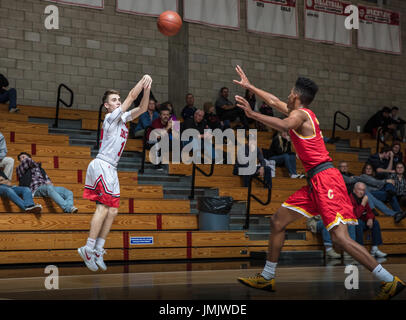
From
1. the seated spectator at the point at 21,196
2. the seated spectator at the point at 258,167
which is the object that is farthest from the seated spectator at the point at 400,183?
the seated spectator at the point at 21,196

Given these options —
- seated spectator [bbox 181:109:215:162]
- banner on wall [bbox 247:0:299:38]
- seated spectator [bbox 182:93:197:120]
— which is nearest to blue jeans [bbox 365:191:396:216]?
seated spectator [bbox 181:109:215:162]

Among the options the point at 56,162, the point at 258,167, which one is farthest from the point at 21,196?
the point at 258,167

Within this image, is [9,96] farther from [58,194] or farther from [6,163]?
[58,194]

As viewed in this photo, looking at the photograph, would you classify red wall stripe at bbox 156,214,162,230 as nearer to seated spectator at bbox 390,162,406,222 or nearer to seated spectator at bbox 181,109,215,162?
seated spectator at bbox 181,109,215,162

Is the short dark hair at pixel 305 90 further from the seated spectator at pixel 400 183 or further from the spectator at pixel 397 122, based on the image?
the spectator at pixel 397 122

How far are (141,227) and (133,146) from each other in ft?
9.43

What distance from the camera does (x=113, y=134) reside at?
5.84 m

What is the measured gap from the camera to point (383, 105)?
1628 centimetres

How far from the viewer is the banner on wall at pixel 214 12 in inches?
524

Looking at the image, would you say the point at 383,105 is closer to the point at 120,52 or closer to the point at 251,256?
the point at 120,52

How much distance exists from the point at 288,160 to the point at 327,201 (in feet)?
22.8

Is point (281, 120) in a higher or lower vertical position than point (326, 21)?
lower

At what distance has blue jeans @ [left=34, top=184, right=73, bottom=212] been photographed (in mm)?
8164
